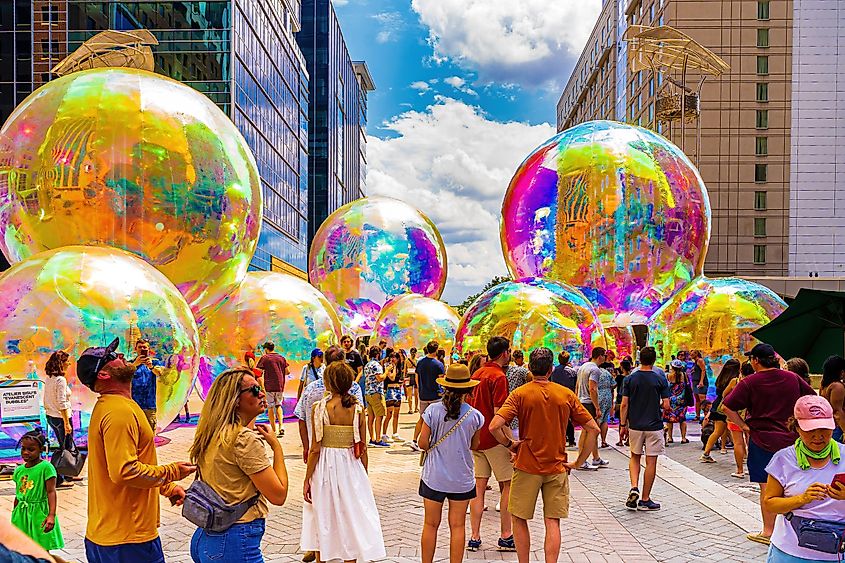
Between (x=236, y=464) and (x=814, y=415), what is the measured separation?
286 centimetres

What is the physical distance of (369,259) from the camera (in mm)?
18188

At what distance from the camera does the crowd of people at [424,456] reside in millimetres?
3662

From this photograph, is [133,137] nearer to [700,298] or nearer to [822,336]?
[822,336]

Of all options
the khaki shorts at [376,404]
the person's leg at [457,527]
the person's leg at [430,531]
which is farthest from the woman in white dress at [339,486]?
the khaki shorts at [376,404]

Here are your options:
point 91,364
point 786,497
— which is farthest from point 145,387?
point 786,497

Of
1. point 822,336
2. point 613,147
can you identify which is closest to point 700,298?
point 613,147

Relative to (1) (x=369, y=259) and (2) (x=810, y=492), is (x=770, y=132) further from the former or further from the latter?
(2) (x=810, y=492)

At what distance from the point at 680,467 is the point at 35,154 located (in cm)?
972

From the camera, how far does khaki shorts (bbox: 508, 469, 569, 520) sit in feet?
18.4

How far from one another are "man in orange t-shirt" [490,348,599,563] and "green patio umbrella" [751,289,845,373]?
9.75 feet

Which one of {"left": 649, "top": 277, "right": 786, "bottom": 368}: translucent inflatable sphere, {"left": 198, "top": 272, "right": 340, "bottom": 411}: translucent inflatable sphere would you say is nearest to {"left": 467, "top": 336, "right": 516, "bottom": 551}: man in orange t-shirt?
{"left": 198, "top": 272, "right": 340, "bottom": 411}: translucent inflatable sphere

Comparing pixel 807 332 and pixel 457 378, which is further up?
pixel 807 332

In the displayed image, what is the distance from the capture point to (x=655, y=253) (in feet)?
45.7

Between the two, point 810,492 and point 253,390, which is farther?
point 253,390
